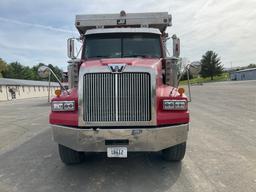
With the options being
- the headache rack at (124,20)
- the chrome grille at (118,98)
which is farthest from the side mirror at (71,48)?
the chrome grille at (118,98)

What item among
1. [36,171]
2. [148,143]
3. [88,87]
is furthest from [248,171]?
[36,171]

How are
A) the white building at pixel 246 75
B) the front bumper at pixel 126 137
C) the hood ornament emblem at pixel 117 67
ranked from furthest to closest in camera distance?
the white building at pixel 246 75 → the hood ornament emblem at pixel 117 67 → the front bumper at pixel 126 137

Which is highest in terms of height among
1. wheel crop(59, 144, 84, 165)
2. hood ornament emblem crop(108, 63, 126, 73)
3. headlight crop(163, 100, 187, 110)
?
hood ornament emblem crop(108, 63, 126, 73)

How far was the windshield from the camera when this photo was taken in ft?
21.6

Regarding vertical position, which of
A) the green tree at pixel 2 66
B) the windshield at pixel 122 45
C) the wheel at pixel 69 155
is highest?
the green tree at pixel 2 66

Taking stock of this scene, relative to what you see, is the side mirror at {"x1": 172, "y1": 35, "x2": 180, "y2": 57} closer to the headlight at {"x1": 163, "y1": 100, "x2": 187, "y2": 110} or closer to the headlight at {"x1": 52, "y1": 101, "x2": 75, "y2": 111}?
the headlight at {"x1": 163, "y1": 100, "x2": 187, "y2": 110}

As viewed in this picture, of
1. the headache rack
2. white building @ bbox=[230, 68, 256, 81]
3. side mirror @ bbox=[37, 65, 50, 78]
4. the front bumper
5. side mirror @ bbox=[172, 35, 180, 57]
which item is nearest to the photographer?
the front bumper

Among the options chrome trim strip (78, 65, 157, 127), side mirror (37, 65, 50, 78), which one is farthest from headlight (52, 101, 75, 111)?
side mirror (37, 65, 50, 78)

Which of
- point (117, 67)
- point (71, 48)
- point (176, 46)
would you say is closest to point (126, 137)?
point (117, 67)

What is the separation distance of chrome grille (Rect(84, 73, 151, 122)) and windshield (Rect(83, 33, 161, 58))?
158cm

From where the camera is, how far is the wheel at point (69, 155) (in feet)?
19.2

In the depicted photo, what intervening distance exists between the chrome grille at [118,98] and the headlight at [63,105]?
29 cm

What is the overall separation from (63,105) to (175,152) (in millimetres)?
2314

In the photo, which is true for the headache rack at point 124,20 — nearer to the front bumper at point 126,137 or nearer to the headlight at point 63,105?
the headlight at point 63,105
